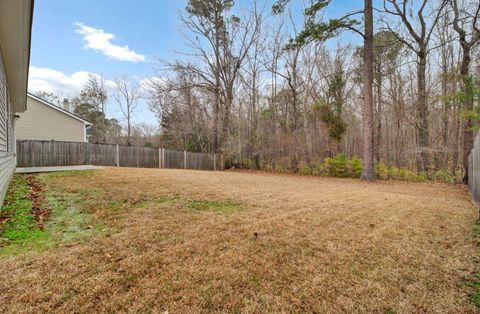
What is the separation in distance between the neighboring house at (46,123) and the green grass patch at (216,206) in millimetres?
13502

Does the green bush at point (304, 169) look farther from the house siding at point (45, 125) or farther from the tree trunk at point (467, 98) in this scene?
the house siding at point (45, 125)

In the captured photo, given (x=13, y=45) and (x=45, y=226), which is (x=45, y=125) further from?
(x=45, y=226)

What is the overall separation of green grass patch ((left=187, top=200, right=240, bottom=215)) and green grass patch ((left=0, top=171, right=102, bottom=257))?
4.98 feet

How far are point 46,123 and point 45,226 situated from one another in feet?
46.0

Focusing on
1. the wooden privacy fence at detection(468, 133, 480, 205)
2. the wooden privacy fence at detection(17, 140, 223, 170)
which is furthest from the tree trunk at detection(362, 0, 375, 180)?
the wooden privacy fence at detection(17, 140, 223, 170)

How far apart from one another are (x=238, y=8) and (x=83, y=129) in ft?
41.6

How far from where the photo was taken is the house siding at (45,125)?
13141 mm

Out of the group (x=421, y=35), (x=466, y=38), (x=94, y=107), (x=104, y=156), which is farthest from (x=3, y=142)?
(x=94, y=107)

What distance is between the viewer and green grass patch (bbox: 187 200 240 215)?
399cm

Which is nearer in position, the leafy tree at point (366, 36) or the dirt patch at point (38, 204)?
the dirt patch at point (38, 204)

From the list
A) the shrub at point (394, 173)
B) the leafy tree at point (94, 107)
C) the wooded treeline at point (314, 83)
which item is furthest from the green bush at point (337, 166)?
the leafy tree at point (94, 107)

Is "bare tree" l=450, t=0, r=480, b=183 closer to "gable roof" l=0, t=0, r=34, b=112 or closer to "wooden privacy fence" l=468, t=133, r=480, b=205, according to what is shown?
"wooden privacy fence" l=468, t=133, r=480, b=205

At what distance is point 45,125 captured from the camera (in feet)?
45.3

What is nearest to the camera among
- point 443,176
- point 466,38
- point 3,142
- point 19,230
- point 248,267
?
point 248,267
